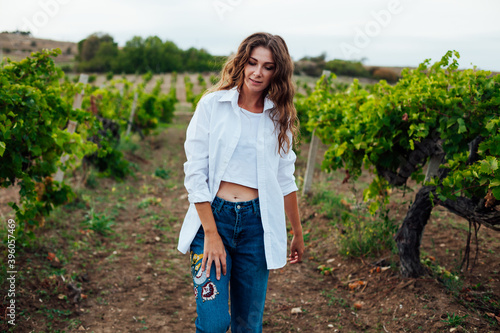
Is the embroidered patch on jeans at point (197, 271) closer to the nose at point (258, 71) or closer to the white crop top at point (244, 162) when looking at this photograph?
the white crop top at point (244, 162)

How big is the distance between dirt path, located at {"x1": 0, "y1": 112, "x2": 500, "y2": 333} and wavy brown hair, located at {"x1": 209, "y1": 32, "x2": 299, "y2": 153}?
1.75 meters

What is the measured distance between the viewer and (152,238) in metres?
4.60

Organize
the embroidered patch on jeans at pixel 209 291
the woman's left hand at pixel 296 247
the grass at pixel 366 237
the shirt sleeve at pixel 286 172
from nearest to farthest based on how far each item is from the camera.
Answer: the embroidered patch on jeans at pixel 209 291 < the shirt sleeve at pixel 286 172 < the woman's left hand at pixel 296 247 < the grass at pixel 366 237

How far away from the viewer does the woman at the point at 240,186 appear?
165cm

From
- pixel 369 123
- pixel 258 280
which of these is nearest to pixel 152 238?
pixel 369 123

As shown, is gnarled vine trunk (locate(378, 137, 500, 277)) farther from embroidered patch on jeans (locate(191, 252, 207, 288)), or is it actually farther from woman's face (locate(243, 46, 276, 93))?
embroidered patch on jeans (locate(191, 252, 207, 288))

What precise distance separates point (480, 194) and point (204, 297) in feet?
6.29

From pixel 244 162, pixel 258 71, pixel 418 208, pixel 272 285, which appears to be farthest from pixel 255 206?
pixel 272 285

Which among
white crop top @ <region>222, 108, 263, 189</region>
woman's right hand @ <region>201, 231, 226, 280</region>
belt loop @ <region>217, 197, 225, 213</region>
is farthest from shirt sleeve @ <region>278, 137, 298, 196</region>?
Answer: woman's right hand @ <region>201, 231, 226, 280</region>

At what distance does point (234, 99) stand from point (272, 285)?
7.66ft

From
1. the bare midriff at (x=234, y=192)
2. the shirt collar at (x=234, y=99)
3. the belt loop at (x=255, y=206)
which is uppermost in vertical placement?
the shirt collar at (x=234, y=99)

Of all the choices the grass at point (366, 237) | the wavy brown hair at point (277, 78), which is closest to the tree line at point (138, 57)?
the grass at point (366, 237)

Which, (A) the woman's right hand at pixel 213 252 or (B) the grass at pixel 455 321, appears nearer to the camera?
(A) the woman's right hand at pixel 213 252

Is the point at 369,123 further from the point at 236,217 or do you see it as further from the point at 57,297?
the point at 57,297
